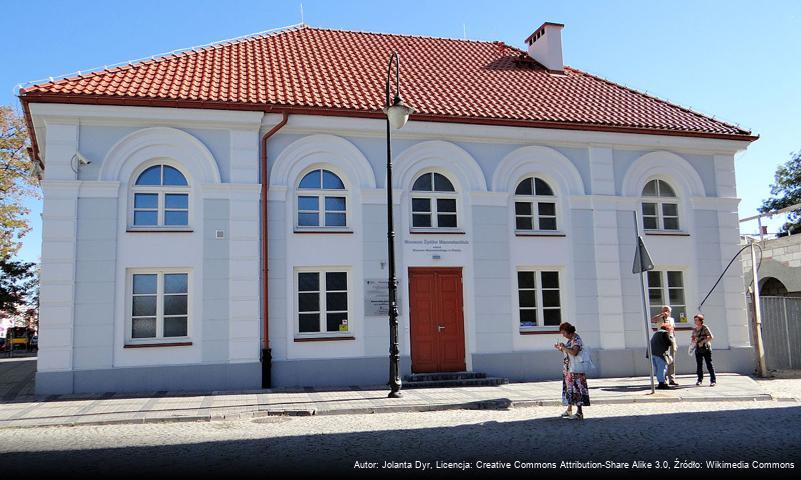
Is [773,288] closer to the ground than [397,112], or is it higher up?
closer to the ground

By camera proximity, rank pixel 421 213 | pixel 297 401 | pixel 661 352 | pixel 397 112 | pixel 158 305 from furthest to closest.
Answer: pixel 421 213 < pixel 661 352 < pixel 158 305 < pixel 397 112 < pixel 297 401

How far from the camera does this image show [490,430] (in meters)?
9.00

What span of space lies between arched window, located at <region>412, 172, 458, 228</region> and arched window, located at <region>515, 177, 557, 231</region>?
67.1 inches

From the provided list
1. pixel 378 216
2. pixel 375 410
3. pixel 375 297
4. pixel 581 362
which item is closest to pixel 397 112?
pixel 378 216

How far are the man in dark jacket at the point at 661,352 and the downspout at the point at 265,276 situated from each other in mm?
8167

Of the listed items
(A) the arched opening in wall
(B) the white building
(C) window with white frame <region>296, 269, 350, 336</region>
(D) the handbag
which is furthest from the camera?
(A) the arched opening in wall

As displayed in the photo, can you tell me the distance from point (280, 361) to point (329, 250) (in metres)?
2.65

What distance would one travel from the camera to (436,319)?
48.9 ft

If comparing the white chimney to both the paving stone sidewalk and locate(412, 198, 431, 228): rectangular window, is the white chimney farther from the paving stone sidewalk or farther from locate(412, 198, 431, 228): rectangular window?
Answer: the paving stone sidewalk

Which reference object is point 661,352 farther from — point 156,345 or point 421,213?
point 156,345

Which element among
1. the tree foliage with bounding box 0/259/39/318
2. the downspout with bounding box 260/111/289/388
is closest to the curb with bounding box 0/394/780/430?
the downspout with bounding box 260/111/289/388

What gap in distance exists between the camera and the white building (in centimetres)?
1321

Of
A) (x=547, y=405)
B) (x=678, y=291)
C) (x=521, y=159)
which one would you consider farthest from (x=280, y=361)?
(x=678, y=291)

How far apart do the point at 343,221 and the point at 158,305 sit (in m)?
4.40
